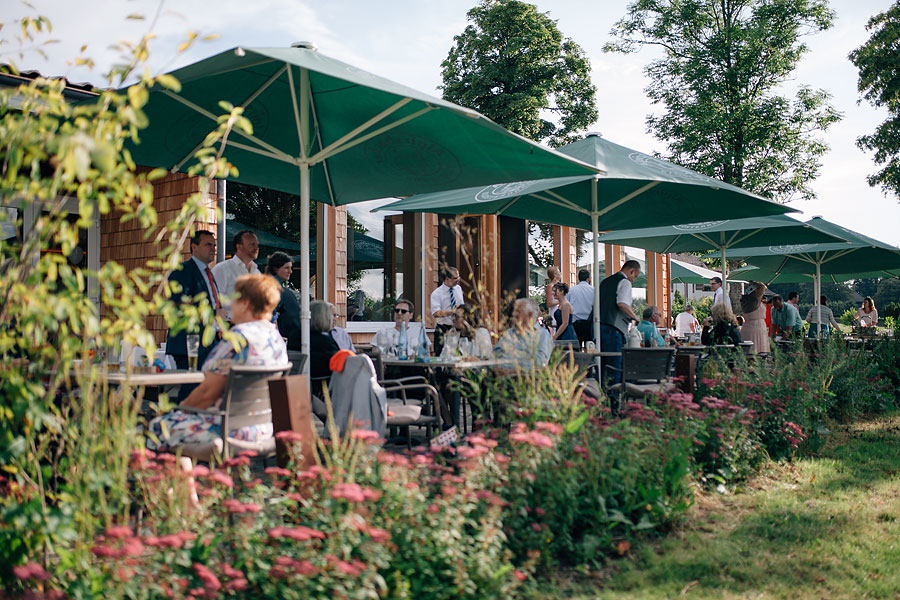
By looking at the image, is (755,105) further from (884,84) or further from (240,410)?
(240,410)

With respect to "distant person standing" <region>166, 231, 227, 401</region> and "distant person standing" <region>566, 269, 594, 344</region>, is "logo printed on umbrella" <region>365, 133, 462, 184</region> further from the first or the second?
"distant person standing" <region>566, 269, 594, 344</region>

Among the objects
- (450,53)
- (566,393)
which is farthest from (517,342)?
(450,53)

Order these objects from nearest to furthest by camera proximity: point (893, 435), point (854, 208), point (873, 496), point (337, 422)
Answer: point (337, 422)
point (873, 496)
point (893, 435)
point (854, 208)

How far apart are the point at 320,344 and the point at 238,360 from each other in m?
1.56

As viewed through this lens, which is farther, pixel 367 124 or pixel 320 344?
pixel 320 344

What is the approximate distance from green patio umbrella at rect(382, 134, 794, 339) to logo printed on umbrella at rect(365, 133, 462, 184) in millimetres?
1370

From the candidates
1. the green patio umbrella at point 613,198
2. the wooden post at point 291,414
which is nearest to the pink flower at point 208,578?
the wooden post at point 291,414

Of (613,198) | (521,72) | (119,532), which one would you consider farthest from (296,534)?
(521,72)

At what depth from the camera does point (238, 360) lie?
3371 mm

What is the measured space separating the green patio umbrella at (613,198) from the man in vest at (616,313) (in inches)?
7.4

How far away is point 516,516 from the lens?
3072 millimetres

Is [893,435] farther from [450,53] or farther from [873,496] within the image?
[450,53]

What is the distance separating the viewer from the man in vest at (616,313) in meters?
7.09

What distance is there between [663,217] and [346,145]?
4269 mm
